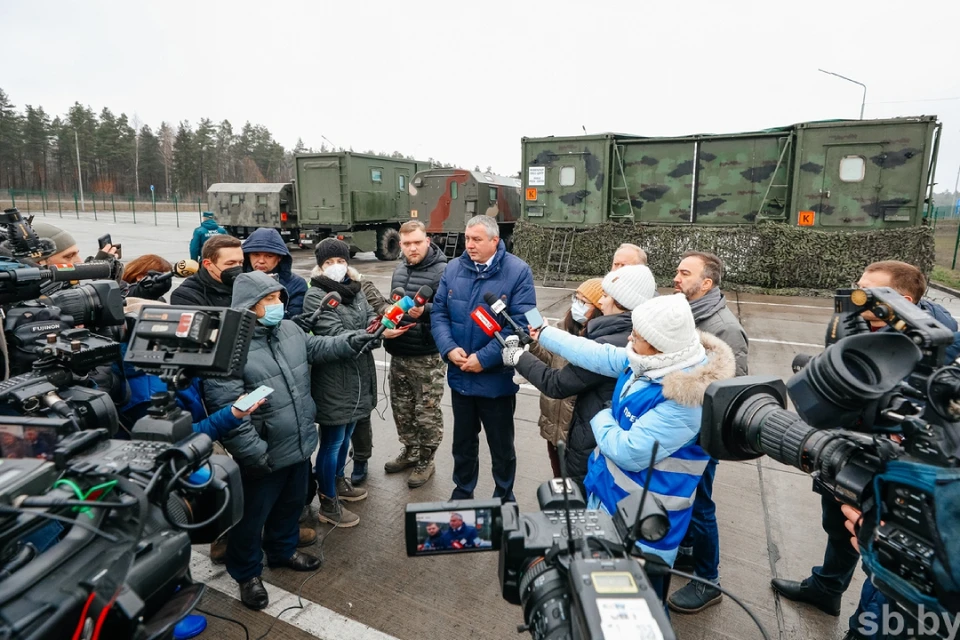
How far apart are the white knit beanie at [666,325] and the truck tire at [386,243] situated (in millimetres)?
16382

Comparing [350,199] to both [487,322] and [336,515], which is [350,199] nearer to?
[336,515]

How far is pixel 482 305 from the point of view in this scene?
3.34 m

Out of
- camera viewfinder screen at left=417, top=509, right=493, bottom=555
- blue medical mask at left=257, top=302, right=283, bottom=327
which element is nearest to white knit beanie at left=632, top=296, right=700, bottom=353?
camera viewfinder screen at left=417, top=509, right=493, bottom=555

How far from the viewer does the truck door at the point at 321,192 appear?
55.0 feet

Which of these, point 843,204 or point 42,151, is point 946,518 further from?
point 42,151

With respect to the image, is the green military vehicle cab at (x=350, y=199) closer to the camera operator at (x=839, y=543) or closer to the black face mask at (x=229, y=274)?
the black face mask at (x=229, y=274)

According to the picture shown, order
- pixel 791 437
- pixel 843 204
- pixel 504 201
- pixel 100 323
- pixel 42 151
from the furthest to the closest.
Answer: pixel 42 151 < pixel 504 201 < pixel 843 204 < pixel 100 323 < pixel 791 437

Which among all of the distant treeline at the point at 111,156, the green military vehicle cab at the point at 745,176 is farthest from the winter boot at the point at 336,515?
the distant treeline at the point at 111,156

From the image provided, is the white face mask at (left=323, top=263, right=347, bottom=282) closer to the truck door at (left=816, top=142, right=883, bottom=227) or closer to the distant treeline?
the truck door at (left=816, top=142, right=883, bottom=227)

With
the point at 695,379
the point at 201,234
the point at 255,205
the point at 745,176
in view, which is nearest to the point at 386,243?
the point at 255,205

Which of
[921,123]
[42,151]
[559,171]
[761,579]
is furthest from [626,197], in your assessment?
[42,151]

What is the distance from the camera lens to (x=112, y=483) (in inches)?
53.3

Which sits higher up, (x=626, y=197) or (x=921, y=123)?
(x=921, y=123)

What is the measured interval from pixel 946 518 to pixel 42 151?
6645 cm
